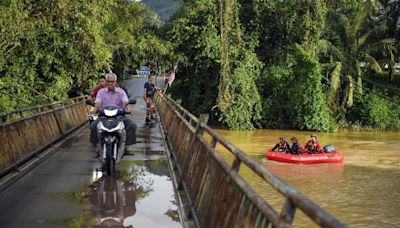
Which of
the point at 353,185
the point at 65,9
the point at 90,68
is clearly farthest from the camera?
the point at 90,68

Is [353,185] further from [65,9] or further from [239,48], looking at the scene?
[239,48]

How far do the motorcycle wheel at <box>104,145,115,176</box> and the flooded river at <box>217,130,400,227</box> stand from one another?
17.9ft

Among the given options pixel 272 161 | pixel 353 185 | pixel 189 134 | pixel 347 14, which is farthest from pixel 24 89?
pixel 347 14

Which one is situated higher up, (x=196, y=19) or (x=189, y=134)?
(x=196, y=19)

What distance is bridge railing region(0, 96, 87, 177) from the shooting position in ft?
30.8

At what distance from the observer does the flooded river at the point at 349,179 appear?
1870cm

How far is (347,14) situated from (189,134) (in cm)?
4282

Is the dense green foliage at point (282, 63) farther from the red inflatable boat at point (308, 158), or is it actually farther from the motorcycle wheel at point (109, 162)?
the motorcycle wheel at point (109, 162)

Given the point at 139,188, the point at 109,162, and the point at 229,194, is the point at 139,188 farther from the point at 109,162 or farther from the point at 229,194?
the point at 229,194

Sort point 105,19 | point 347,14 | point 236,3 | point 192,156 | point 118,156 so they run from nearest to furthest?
point 192,156
point 118,156
point 105,19
point 236,3
point 347,14

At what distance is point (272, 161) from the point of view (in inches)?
1065

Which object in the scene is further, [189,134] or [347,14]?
[347,14]

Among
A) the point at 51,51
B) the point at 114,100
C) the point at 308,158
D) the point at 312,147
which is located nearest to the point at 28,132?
the point at 114,100

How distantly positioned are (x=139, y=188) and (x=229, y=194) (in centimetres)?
421
